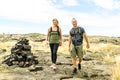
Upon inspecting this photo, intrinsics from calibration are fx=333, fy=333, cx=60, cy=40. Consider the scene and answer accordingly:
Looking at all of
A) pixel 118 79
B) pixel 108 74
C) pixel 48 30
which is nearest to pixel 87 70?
pixel 108 74

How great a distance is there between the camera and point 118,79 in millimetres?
12312

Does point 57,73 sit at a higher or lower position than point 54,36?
lower

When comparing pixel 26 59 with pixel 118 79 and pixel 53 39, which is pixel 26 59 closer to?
pixel 53 39

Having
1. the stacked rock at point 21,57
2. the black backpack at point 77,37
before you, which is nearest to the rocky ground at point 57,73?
the stacked rock at point 21,57

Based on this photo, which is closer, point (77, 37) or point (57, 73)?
point (77, 37)

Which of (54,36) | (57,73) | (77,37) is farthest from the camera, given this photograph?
(54,36)

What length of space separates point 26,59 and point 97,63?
4183mm

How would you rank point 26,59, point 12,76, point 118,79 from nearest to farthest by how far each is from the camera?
point 118,79, point 12,76, point 26,59

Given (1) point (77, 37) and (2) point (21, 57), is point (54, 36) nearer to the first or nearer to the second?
(1) point (77, 37)

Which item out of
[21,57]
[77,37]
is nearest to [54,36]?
[77,37]

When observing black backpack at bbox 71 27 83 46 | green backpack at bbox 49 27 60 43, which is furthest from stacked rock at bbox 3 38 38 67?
black backpack at bbox 71 27 83 46

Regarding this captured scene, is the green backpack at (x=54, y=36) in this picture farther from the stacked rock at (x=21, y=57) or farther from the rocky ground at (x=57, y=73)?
the stacked rock at (x=21, y=57)

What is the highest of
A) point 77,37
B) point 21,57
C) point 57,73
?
point 77,37

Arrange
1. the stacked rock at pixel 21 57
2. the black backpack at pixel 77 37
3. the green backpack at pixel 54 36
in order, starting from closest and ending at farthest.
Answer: the black backpack at pixel 77 37
the green backpack at pixel 54 36
the stacked rock at pixel 21 57
